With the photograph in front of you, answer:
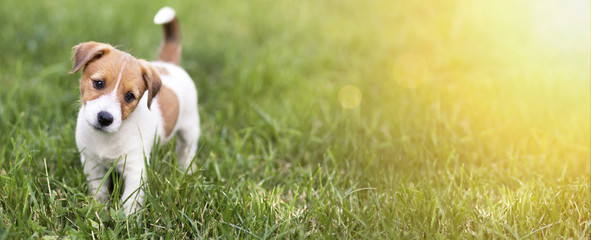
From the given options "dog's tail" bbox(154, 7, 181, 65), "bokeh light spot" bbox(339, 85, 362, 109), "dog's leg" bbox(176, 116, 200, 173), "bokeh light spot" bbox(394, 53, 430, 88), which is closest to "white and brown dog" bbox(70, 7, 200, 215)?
"dog's leg" bbox(176, 116, 200, 173)

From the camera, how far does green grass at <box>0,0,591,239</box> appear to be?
118 inches

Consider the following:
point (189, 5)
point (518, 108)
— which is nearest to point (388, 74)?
point (518, 108)

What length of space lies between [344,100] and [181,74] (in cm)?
190

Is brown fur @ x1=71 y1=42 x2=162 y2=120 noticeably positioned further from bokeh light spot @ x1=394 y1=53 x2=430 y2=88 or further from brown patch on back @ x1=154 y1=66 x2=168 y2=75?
bokeh light spot @ x1=394 y1=53 x2=430 y2=88

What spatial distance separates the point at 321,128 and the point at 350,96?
0.89 metres

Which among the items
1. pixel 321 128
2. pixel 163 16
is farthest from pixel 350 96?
pixel 163 16

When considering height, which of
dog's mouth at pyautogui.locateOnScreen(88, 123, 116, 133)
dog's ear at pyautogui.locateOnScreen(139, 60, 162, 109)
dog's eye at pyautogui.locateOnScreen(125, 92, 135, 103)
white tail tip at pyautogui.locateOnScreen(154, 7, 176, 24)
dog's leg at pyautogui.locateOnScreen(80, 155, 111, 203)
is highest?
white tail tip at pyautogui.locateOnScreen(154, 7, 176, 24)

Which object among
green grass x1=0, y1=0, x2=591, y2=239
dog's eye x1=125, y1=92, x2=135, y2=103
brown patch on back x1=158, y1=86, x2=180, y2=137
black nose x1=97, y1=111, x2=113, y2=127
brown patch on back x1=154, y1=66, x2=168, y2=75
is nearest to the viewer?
black nose x1=97, y1=111, x2=113, y2=127

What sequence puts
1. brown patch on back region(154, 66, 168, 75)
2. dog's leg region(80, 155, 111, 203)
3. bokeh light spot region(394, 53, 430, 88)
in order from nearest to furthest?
dog's leg region(80, 155, 111, 203) < brown patch on back region(154, 66, 168, 75) < bokeh light spot region(394, 53, 430, 88)

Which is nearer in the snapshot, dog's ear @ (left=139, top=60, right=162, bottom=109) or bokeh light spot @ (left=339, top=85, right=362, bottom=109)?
dog's ear @ (left=139, top=60, right=162, bottom=109)

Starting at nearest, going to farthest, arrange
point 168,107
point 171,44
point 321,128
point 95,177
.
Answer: point 95,177
point 168,107
point 171,44
point 321,128

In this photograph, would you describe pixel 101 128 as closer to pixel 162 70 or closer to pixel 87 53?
pixel 87 53

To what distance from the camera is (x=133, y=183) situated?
3.12 metres

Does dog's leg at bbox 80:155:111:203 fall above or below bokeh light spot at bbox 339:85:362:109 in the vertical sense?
above
